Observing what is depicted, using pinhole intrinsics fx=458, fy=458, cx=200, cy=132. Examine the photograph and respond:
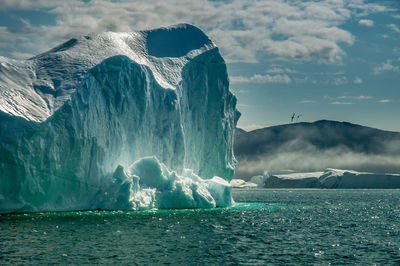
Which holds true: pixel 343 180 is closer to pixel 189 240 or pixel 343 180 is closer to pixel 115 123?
pixel 115 123

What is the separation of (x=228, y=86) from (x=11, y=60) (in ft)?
76.5

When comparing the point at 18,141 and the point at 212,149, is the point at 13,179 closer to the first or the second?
the point at 18,141

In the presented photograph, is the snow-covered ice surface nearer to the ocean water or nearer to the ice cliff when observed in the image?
the ice cliff

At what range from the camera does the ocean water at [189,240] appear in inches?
709

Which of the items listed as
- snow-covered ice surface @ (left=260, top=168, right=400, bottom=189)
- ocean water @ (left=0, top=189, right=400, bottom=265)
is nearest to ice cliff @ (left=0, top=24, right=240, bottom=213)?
ocean water @ (left=0, top=189, right=400, bottom=265)

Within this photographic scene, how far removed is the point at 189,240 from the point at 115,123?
1817cm

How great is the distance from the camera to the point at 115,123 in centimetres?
3853

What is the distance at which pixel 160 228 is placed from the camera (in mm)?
26484

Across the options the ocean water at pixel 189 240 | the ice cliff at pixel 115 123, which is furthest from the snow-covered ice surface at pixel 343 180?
the ocean water at pixel 189 240

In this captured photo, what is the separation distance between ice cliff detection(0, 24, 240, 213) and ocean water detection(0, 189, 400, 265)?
2.73 metres

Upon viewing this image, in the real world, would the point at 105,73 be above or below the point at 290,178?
above

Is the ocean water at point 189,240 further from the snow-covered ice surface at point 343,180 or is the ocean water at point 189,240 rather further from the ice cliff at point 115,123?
the snow-covered ice surface at point 343,180

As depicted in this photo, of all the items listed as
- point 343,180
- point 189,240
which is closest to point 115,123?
point 189,240

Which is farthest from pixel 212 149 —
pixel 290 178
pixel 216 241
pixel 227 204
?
pixel 290 178
